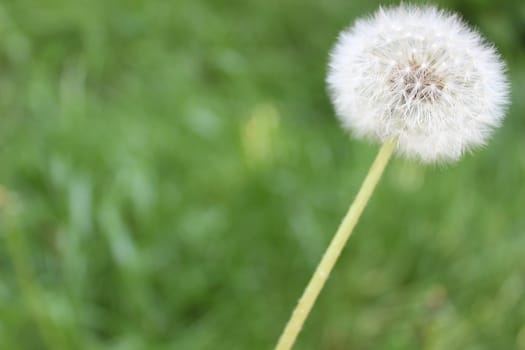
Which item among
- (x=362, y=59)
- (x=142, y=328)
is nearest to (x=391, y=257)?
(x=142, y=328)

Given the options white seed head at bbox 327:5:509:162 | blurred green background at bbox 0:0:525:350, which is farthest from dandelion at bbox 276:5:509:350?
blurred green background at bbox 0:0:525:350

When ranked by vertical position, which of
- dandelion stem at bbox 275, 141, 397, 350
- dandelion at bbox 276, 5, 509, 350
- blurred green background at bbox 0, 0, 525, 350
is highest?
dandelion at bbox 276, 5, 509, 350

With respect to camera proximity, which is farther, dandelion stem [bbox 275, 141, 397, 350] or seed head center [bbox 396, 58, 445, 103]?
seed head center [bbox 396, 58, 445, 103]

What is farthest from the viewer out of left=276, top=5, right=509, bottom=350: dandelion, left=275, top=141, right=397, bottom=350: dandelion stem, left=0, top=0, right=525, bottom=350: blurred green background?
left=0, top=0, right=525, bottom=350: blurred green background

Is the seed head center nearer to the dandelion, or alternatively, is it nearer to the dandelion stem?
the dandelion

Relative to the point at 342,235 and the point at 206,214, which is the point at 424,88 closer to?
the point at 342,235

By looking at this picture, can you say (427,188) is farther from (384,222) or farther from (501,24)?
(501,24)
